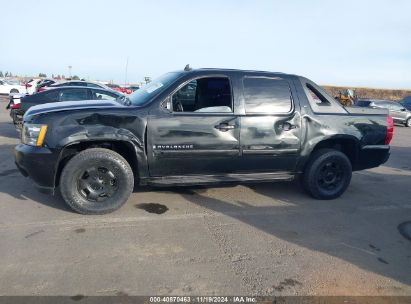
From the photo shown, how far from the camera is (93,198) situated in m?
4.37

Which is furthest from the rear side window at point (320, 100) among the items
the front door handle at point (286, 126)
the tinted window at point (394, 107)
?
the tinted window at point (394, 107)

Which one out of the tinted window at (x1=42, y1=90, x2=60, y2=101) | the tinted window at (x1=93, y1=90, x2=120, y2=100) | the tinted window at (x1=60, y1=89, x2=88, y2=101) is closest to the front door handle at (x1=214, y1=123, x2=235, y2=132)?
the tinted window at (x1=93, y1=90, x2=120, y2=100)

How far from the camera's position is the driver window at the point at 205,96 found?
465 centimetres

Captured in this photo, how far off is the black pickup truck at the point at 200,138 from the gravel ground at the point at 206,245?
40 centimetres

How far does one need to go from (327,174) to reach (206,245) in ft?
8.39

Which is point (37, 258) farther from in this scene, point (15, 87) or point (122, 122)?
point (15, 87)

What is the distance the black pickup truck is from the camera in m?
4.19

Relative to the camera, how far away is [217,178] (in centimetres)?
477

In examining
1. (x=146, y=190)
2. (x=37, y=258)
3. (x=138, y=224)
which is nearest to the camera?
(x=37, y=258)

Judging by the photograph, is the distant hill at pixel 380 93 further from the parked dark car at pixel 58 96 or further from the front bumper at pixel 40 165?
the front bumper at pixel 40 165

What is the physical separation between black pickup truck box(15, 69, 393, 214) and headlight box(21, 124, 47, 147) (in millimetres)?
12

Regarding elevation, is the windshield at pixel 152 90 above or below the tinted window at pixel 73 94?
above

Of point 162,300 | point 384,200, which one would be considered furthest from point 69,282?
point 384,200

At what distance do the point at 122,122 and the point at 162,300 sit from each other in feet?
7.35
